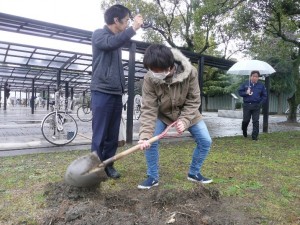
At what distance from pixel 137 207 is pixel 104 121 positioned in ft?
3.89

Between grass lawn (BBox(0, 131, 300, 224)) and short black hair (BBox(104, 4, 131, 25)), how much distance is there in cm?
184

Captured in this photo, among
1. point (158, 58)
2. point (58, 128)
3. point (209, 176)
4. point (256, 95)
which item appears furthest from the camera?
point (256, 95)

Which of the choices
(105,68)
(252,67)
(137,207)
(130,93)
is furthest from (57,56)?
(137,207)

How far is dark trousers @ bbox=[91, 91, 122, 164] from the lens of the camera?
359cm

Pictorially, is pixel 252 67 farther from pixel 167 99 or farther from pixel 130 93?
pixel 167 99

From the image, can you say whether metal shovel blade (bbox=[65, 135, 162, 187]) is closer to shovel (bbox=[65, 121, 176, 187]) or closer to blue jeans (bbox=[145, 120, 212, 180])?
shovel (bbox=[65, 121, 176, 187])

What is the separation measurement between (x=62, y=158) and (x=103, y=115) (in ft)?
6.04

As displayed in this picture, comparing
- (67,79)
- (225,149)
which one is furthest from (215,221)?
(67,79)

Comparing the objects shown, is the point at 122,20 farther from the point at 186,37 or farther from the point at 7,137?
the point at 186,37

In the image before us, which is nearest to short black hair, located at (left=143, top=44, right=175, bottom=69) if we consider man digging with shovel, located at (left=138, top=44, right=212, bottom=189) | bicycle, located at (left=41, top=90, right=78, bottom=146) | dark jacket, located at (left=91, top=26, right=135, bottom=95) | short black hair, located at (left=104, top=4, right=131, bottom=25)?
man digging with shovel, located at (left=138, top=44, right=212, bottom=189)

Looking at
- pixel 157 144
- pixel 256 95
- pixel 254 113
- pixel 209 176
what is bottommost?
pixel 209 176

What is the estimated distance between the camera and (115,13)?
11.5 feet

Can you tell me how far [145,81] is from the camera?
10.6 feet

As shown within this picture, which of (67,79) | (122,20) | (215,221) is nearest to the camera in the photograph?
(215,221)
